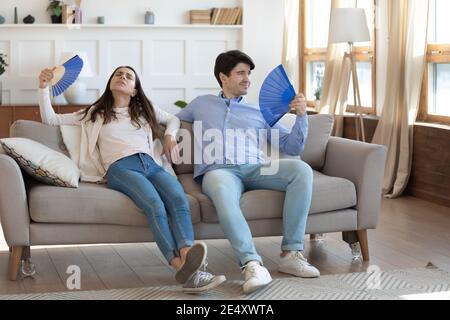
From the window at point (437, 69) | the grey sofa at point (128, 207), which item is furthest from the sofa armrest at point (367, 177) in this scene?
the window at point (437, 69)

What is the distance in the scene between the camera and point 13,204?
3863 mm

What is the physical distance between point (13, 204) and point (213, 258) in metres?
1.17

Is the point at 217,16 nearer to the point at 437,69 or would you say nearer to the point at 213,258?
the point at 437,69

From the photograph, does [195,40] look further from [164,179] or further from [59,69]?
[164,179]

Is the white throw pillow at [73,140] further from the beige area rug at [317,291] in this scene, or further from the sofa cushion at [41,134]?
the beige area rug at [317,291]

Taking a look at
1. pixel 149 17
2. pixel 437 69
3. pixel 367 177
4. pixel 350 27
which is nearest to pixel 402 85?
pixel 437 69

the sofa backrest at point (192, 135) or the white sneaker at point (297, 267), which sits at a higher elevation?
the sofa backrest at point (192, 135)

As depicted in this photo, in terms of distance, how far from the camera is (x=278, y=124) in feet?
14.6

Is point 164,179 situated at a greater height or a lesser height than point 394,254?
greater

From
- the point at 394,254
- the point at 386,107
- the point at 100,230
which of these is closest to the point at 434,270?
the point at 394,254

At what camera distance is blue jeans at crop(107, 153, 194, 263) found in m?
3.78

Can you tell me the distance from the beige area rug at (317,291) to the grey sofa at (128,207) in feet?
1.06

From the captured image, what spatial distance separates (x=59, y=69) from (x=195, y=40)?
4.03m

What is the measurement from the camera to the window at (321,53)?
23.9ft
